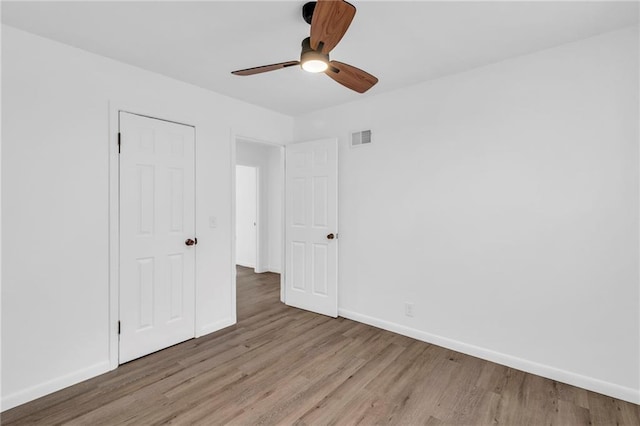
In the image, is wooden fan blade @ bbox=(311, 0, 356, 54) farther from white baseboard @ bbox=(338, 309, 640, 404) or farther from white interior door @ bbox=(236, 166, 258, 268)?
white interior door @ bbox=(236, 166, 258, 268)

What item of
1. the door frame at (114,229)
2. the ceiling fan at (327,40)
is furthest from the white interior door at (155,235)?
the ceiling fan at (327,40)

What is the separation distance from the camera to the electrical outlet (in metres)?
3.17


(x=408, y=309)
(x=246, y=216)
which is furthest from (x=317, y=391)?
(x=246, y=216)

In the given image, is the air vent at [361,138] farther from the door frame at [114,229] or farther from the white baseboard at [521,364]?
the door frame at [114,229]

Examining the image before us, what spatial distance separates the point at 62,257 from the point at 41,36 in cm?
159

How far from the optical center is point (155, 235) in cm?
284

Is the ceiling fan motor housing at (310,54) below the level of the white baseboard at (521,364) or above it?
above

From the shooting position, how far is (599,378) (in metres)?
2.25

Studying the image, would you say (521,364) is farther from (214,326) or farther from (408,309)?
(214,326)

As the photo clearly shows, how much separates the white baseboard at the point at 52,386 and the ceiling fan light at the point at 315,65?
2755 mm

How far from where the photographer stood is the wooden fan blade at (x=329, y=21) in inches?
54.9

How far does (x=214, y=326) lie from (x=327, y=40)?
9.60 ft

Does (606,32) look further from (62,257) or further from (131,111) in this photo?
(62,257)

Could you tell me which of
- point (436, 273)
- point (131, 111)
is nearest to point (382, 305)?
point (436, 273)
